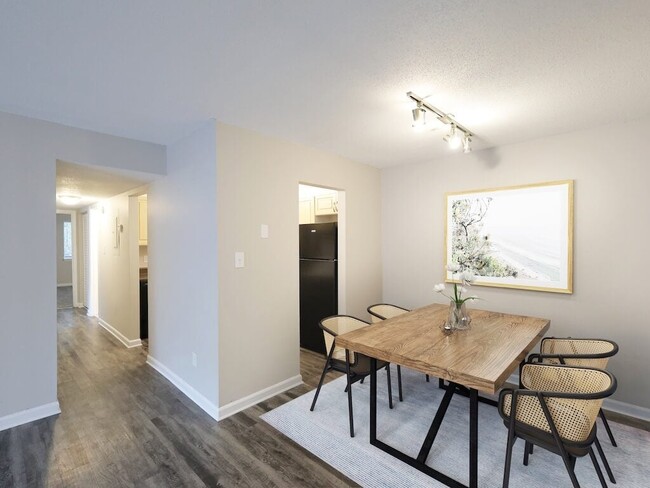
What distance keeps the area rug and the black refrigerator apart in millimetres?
1098

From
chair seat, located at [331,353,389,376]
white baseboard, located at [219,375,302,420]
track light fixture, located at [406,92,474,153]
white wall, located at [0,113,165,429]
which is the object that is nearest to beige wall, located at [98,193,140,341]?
white wall, located at [0,113,165,429]

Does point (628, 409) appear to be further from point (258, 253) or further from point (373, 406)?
point (258, 253)

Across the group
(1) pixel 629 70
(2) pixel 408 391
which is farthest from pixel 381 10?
(2) pixel 408 391

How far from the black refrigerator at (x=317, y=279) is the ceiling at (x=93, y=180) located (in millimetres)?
1909

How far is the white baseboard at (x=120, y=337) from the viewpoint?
4160 millimetres

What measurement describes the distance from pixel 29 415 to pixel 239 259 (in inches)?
77.5

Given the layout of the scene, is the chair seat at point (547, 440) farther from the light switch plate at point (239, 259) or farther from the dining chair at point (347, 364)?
the light switch plate at point (239, 259)

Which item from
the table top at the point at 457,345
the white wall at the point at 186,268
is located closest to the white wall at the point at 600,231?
the table top at the point at 457,345

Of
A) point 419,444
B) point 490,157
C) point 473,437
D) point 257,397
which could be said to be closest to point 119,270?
point 257,397

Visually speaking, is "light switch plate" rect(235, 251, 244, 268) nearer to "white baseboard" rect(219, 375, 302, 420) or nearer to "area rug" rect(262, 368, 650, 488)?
"white baseboard" rect(219, 375, 302, 420)

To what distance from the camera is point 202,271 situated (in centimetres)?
266

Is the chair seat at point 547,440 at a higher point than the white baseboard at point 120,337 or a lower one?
higher

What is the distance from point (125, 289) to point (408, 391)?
3.72m

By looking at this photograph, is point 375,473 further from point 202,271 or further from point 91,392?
point 91,392
